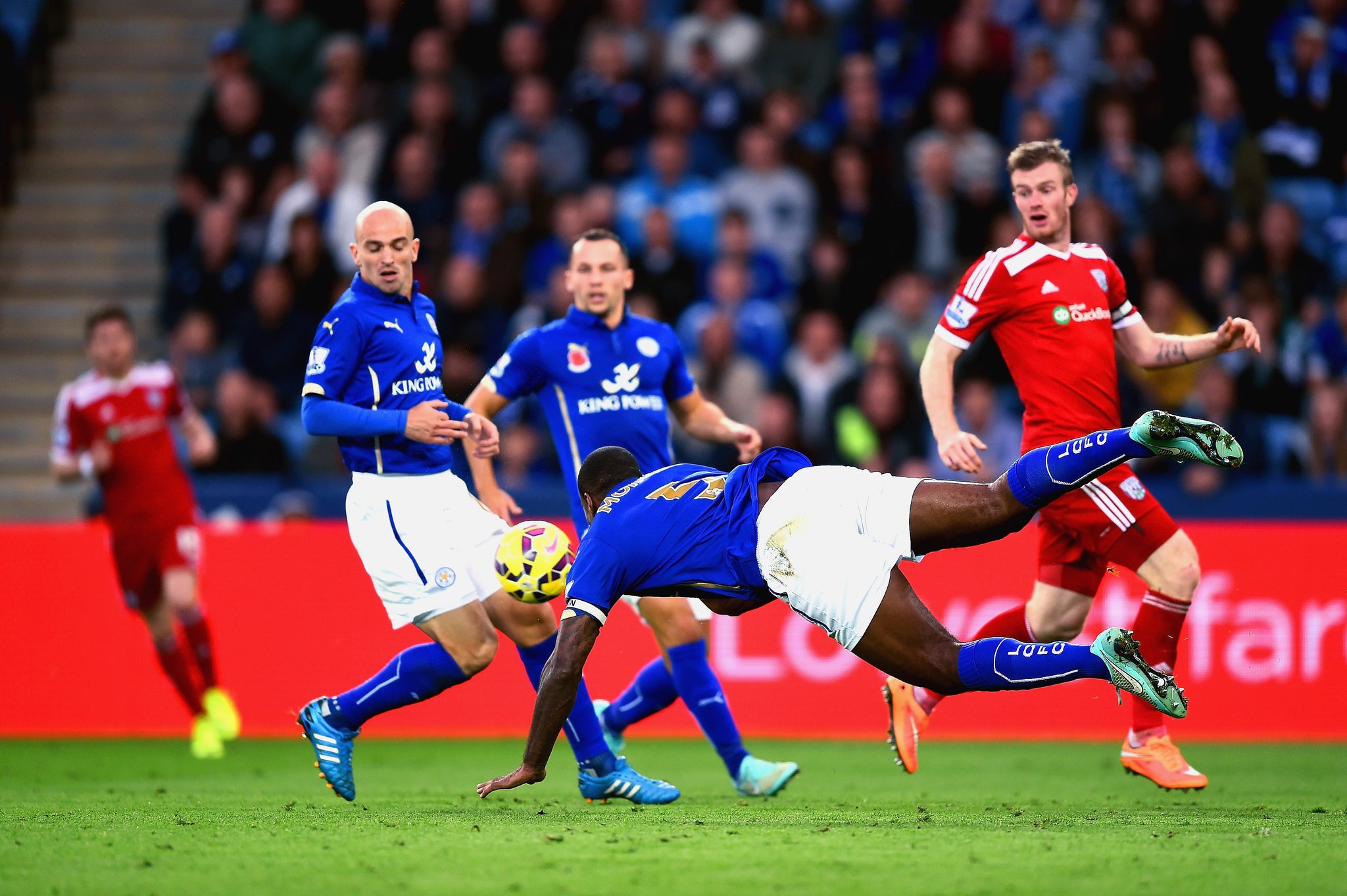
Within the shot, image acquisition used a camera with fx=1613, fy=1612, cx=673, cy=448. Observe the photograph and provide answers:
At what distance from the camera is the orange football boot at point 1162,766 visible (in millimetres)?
6961

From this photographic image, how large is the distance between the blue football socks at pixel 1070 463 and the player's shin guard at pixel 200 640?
6.18 metres

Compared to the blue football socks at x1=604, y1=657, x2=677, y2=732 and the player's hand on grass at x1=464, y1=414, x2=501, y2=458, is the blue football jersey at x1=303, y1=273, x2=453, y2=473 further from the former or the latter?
the blue football socks at x1=604, y1=657, x2=677, y2=732

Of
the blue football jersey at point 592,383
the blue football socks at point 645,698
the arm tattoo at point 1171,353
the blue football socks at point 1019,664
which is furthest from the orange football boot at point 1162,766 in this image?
the blue football jersey at point 592,383

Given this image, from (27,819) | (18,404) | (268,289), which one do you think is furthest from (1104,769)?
(18,404)

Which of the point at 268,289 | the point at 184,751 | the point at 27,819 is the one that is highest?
the point at 268,289

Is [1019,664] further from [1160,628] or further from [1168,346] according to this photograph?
[1168,346]

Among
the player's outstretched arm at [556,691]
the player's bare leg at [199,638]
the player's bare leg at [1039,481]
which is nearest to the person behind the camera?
the player's bare leg at [1039,481]

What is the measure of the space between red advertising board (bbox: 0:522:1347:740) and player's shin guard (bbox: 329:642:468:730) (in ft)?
11.9

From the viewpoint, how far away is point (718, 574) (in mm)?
6152

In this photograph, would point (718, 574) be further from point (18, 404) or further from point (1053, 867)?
point (18, 404)

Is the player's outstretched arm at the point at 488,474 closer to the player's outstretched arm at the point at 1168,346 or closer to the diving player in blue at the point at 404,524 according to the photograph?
the diving player in blue at the point at 404,524

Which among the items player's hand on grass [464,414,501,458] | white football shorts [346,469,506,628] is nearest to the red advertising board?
white football shorts [346,469,506,628]

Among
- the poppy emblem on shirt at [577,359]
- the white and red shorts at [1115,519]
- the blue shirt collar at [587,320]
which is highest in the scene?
the blue shirt collar at [587,320]

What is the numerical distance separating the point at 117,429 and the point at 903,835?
6.59 meters
